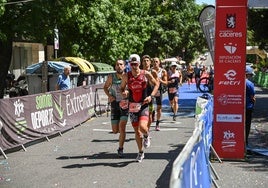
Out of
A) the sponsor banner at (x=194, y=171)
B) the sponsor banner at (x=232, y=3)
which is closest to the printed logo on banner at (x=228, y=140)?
the sponsor banner at (x=232, y=3)

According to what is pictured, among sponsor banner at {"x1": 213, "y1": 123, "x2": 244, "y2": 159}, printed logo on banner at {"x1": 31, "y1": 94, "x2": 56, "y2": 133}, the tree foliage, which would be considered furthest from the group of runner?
the tree foliage

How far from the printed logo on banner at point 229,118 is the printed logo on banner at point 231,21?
5.31 ft

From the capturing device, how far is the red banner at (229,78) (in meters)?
9.16

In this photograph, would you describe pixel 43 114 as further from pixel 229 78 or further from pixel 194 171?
pixel 194 171

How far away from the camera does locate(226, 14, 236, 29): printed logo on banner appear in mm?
9148

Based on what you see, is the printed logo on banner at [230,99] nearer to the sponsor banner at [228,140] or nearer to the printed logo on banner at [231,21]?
the sponsor banner at [228,140]

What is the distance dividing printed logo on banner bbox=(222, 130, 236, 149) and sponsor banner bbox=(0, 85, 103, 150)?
431 centimetres

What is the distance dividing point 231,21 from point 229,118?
1780 mm

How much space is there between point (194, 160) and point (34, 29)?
46.0ft

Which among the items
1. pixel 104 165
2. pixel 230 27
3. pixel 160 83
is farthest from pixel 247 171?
pixel 160 83

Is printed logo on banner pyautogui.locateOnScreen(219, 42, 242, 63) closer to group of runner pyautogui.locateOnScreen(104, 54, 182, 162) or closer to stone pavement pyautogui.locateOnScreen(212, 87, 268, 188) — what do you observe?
group of runner pyautogui.locateOnScreen(104, 54, 182, 162)

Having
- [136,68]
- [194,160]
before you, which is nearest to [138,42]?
[136,68]

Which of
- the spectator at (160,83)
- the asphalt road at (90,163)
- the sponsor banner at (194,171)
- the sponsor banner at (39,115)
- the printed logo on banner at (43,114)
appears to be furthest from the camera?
the spectator at (160,83)

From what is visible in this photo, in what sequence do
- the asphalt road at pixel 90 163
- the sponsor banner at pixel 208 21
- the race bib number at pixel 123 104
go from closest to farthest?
the asphalt road at pixel 90 163 → the race bib number at pixel 123 104 → the sponsor banner at pixel 208 21
